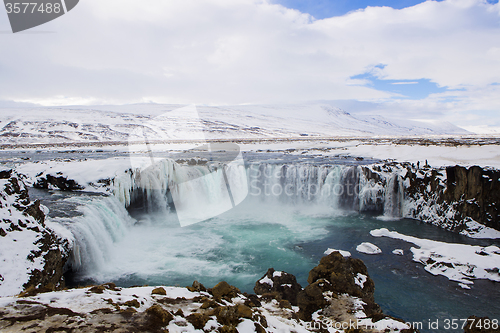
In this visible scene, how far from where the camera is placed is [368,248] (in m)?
11.7

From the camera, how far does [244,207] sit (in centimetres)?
1983

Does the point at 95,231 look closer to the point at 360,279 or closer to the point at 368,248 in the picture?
the point at 360,279

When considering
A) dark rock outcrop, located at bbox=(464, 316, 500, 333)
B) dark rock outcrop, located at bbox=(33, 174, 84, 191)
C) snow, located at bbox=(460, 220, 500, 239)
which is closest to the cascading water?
dark rock outcrop, located at bbox=(33, 174, 84, 191)

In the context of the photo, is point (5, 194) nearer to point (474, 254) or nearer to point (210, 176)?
point (210, 176)

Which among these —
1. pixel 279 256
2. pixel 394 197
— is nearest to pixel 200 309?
pixel 279 256

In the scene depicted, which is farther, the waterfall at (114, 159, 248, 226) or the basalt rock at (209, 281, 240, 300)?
the waterfall at (114, 159, 248, 226)

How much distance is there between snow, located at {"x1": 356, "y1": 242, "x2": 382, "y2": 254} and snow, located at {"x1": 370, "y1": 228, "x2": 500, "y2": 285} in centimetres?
135

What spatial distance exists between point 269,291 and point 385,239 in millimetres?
7650

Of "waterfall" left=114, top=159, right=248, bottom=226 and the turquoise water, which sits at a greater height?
"waterfall" left=114, top=159, right=248, bottom=226

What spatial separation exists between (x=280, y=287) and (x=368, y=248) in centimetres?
567

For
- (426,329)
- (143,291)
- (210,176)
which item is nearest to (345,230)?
(426,329)

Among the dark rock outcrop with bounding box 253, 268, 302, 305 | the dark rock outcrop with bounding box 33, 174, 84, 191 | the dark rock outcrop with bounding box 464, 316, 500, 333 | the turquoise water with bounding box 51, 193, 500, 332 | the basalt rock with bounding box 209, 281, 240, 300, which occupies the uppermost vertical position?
the dark rock outcrop with bounding box 33, 174, 84, 191

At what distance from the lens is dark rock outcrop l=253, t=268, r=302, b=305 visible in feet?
24.9

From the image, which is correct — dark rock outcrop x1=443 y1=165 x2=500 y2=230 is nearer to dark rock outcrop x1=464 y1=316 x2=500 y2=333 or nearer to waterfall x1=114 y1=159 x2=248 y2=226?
dark rock outcrop x1=464 y1=316 x2=500 y2=333
